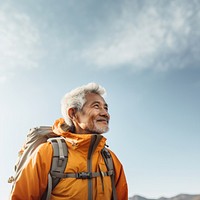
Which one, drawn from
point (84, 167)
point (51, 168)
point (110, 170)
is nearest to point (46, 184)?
point (51, 168)

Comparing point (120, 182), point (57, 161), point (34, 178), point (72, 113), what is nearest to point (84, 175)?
point (57, 161)

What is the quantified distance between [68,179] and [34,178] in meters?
0.59

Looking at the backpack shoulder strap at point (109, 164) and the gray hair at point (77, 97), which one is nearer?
the backpack shoulder strap at point (109, 164)

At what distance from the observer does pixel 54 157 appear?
179 inches

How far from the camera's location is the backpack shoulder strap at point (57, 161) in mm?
4382

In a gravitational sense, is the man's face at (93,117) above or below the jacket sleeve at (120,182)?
above

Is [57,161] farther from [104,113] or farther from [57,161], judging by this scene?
[104,113]

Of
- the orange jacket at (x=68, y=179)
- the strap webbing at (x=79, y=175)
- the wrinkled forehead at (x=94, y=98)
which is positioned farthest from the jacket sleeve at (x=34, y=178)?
the wrinkled forehead at (x=94, y=98)

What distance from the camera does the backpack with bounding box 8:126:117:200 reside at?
443cm

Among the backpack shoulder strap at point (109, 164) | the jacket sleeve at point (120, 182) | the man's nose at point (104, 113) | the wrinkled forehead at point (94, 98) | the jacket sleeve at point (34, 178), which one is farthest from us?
the wrinkled forehead at point (94, 98)

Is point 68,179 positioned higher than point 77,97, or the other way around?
point 77,97

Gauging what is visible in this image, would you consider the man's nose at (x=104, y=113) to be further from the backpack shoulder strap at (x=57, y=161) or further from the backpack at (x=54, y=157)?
the backpack shoulder strap at (x=57, y=161)

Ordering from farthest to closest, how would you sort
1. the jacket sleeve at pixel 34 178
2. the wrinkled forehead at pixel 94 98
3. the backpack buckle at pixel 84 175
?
the wrinkled forehead at pixel 94 98, the backpack buckle at pixel 84 175, the jacket sleeve at pixel 34 178

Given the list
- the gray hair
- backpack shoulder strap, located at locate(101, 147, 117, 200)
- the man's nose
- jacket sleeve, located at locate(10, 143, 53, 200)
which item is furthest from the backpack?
the man's nose
